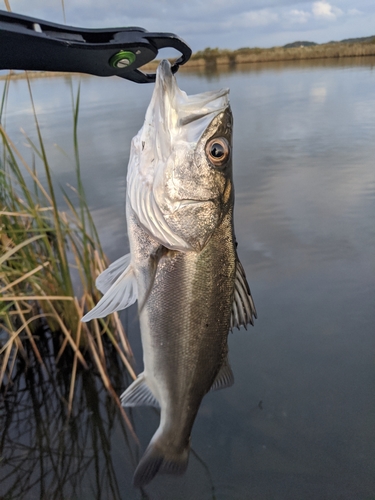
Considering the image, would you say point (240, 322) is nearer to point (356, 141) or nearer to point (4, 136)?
point (4, 136)

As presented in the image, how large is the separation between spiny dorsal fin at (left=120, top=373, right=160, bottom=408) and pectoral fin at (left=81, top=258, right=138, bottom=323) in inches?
15.4

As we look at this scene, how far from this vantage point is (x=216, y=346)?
157 centimetres

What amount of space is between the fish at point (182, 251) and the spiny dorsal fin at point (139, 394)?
0.07 meters

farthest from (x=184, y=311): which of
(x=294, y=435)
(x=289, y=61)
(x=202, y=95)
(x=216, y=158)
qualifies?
(x=289, y=61)

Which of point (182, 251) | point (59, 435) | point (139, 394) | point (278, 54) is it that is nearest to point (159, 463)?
point (139, 394)

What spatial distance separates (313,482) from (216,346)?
4.18 feet

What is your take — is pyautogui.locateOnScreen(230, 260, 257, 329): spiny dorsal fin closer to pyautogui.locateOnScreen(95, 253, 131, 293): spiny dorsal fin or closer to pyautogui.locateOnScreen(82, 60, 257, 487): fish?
pyautogui.locateOnScreen(82, 60, 257, 487): fish

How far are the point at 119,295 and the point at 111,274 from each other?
137 millimetres

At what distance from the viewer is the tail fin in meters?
1.64

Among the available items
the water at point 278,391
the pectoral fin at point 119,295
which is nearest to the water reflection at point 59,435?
the water at point 278,391

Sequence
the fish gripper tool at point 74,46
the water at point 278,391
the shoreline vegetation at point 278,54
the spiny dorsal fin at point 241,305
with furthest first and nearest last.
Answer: the shoreline vegetation at point 278,54 < the water at point 278,391 < the spiny dorsal fin at point 241,305 < the fish gripper tool at point 74,46

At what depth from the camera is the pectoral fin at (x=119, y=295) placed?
4.81 ft

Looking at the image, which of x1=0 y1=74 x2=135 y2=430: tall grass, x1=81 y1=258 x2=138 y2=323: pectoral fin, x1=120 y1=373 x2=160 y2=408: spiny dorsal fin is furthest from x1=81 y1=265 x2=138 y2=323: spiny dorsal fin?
x1=0 y1=74 x2=135 y2=430: tall grass

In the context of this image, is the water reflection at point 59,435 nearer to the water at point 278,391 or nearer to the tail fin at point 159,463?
the water at point 278,391
